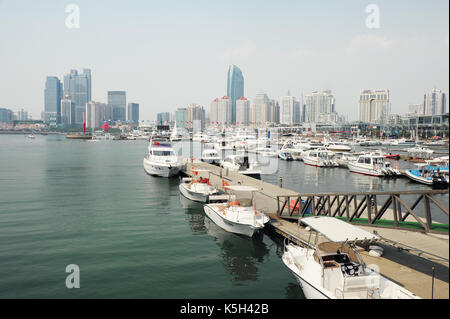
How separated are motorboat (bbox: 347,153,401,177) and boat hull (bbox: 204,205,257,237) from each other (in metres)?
36.5

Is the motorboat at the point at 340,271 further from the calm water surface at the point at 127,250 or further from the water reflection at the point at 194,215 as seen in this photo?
the water reflection at the point at 194,215

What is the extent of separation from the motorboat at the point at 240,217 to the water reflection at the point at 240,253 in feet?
1.61

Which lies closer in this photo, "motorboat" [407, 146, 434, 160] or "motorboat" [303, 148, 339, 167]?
"motorboat" [303, 148, 339, 167]

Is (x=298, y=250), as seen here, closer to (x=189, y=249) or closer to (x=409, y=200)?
(x=189, y=249)

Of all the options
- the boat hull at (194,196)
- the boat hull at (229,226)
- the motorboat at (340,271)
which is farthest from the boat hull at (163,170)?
the motorboat at (340,271)

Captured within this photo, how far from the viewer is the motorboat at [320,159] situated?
63.1 meters

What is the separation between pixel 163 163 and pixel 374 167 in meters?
32.6

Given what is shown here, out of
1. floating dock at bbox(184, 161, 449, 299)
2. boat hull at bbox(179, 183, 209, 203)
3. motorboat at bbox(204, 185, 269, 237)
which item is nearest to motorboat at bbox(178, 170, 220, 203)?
boat hull at bbox(179, 183, 209, 203)

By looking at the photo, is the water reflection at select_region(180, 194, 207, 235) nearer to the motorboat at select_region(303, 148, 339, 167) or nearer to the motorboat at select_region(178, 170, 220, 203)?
the motorboat at select_region(178, 170, 220, 203)

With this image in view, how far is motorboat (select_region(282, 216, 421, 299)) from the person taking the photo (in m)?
11.1

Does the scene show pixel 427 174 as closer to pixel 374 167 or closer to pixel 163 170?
pixel 374 167

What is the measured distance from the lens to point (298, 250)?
48.3 feet

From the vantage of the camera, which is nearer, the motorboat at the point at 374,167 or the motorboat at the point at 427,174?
the motorboat at the point at 427,174
